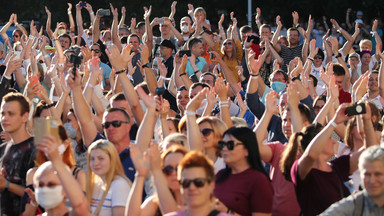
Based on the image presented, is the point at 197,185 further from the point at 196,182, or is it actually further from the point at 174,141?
the point at 174,141

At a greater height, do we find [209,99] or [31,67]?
[31,67]

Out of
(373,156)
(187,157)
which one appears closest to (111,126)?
(187,157)

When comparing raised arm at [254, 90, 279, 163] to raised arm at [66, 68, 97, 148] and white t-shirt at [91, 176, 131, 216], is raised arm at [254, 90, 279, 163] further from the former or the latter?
raised arm at [66, 68, 97, 148]

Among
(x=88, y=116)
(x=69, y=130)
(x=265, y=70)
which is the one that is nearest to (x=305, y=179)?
(x=88, y=116)

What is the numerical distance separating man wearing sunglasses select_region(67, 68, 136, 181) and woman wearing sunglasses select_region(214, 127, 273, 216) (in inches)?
44.2

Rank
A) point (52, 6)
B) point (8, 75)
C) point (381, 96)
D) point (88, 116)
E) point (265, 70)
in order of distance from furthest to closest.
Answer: point (52, 6), point (265, 70), point (381, 96), point (8, 75), point (88, 116)

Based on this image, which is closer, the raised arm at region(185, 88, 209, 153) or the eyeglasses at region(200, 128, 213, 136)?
the raised arm at region(185, 88, 209, 153)

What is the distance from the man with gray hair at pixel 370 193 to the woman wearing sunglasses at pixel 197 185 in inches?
26.9

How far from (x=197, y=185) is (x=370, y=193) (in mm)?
974

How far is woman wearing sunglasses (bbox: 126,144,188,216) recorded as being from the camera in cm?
504

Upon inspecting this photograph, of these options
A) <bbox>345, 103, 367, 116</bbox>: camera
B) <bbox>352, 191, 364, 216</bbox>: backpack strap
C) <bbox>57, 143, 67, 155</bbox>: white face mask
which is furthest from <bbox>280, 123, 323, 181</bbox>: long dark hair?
<bbox>57, 143, 67, 155</bbox>: white face mask

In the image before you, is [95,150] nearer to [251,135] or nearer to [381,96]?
[251,135]

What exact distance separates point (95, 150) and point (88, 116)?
1220 mm

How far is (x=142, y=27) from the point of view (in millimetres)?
15742
